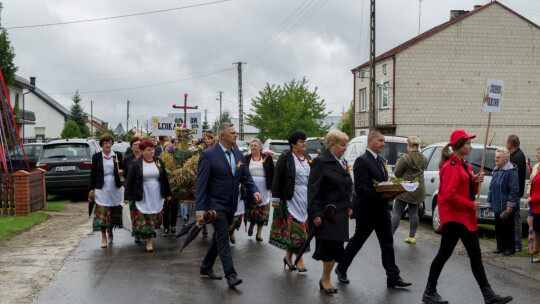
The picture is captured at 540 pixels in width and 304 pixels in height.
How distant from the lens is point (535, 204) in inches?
337

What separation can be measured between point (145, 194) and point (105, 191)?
0.99 m

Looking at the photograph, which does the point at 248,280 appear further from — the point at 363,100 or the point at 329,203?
the point at 363,100

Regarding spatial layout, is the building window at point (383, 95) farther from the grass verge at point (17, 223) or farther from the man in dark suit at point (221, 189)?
the man in dark suit at point (221, 189)

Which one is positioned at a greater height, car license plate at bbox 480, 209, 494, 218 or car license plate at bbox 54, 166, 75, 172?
car license plate at bbox 54, 166, 75, 172

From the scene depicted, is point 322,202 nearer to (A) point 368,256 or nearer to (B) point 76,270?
(A) point 368,256

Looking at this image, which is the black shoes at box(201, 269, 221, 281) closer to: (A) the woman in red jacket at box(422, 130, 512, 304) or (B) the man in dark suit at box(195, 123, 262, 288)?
(B) the man in dark suit at box(195, 123, 262, 288)

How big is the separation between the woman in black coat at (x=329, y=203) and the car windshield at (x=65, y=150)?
1232 centimetres

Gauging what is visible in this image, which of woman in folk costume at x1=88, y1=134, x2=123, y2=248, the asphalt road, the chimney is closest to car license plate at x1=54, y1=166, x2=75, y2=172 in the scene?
woman in folk costume at x1=88, y1=134, x2=123, y2=248

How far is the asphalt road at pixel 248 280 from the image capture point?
6.36 metres

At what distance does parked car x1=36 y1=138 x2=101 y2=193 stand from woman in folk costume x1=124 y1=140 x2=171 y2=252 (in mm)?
8038

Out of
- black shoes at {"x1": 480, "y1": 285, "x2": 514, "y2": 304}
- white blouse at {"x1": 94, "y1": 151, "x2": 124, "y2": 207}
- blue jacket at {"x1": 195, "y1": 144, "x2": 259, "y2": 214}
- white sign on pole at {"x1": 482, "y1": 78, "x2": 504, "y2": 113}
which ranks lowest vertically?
black shoes at {"x1": 480, "y1": 285, "x2": 514, "y2": 304}

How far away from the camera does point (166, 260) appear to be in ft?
28.1

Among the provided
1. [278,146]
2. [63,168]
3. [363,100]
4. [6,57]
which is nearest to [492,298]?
[63,168]

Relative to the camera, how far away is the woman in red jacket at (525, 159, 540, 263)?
850cm
